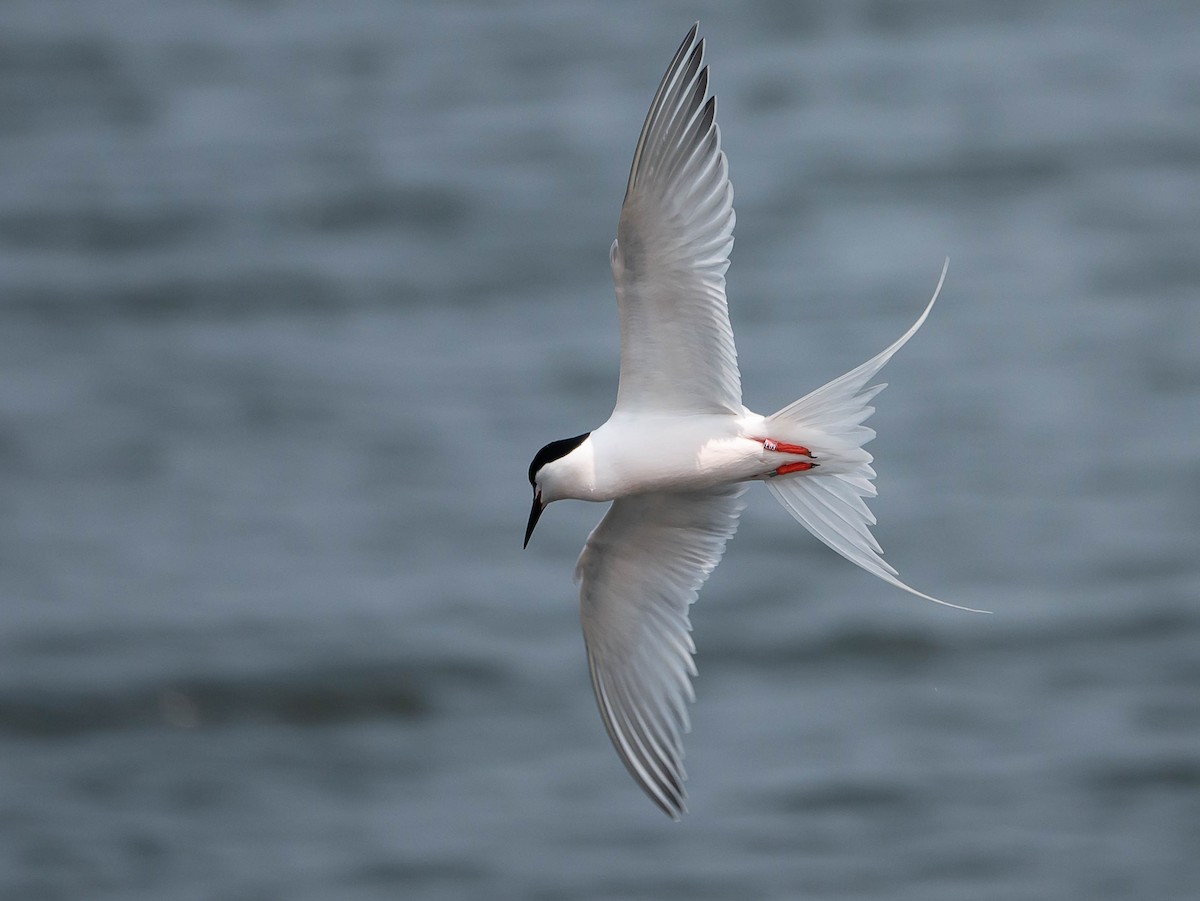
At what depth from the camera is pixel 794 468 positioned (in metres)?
5.81

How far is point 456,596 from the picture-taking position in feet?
43.4

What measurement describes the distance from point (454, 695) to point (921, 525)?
347 cm

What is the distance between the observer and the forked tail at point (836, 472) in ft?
18.8

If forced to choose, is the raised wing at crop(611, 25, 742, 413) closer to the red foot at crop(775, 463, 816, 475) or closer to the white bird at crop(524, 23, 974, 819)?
the white bird at crop(524, 23, 974, 819)

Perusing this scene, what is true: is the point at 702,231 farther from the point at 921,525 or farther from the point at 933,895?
the point at 921,525

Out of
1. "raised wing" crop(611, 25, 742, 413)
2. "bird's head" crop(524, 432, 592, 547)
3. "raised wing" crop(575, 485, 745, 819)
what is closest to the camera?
"raised wing" crop(611, 25, 742, 413)

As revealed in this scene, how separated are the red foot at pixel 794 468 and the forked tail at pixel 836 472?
34 millimetres

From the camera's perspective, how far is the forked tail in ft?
18.8

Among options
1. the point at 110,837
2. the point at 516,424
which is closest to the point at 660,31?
the point at 516,424

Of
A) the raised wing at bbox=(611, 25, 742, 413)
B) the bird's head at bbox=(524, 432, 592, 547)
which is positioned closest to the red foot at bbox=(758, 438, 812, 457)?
the raised wing at bbox=(611, 25, 742, 413)

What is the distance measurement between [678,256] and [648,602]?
4.47 ft

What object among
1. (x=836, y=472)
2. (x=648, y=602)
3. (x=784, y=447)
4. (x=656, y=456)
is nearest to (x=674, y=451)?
(x=656, y=456)

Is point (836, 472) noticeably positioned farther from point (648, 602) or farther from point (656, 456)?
point (648, 602)

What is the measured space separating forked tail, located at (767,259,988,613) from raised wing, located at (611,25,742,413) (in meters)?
0.26
